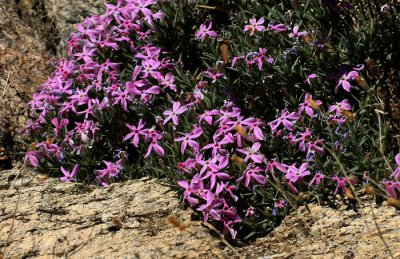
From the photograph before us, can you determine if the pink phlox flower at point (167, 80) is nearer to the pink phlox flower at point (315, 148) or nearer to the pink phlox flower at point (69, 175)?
the pink phlox flower at point (69, 175)

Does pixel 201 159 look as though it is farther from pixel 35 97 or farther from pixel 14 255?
pixel 35 97

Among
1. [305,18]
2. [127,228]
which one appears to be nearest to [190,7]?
[305,18]

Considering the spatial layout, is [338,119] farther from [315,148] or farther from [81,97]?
[81,97]

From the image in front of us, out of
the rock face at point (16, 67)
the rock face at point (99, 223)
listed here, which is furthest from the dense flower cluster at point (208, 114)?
the rock face at point (16, 67)

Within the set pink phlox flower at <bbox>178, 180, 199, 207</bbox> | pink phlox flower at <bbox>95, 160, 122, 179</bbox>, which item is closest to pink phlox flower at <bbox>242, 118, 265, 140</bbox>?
pink phlox flower at <bbox>178, 180, 199, 207</bbox>

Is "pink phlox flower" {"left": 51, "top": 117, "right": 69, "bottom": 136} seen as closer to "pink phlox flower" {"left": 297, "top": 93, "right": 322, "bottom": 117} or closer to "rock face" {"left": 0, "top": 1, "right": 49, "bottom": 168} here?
"rock face" {"left": 0, "top": 1, "right": 49, "bottom": 168}

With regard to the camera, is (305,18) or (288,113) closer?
(288,113)

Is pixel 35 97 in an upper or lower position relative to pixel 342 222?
upper

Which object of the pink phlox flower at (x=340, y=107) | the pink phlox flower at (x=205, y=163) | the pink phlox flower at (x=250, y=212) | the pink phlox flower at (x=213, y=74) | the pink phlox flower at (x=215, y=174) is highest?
the pink phlox flower at (x=213, y=74)
